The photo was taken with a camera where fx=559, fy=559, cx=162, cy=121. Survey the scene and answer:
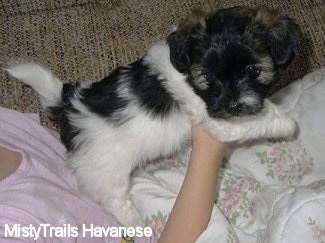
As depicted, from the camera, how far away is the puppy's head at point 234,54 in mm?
1275

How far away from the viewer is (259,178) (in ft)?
5.29

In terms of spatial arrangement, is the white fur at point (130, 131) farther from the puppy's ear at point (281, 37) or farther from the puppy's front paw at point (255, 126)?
the puppy's ear at point (281, 37)

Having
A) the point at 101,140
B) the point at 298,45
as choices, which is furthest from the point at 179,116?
the point at 298,45

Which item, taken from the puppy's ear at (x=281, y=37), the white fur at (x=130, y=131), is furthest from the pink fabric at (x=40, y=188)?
the puppy's ear at (x=281, y=37)

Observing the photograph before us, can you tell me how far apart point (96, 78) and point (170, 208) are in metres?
0.47

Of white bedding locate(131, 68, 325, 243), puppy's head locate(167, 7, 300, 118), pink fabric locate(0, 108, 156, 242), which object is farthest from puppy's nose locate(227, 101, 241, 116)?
pink fabric locate(0, 108, 156, 242)

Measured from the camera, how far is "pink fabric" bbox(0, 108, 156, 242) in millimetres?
1387

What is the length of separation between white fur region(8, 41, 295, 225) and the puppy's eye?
0.17 m

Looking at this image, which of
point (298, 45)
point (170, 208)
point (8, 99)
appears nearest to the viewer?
point (298, 45)

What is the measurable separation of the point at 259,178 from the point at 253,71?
43 cm

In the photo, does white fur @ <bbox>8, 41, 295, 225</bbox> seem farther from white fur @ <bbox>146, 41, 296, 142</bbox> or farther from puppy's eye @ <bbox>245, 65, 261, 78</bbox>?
puppy's eye @ <bbox>245, 65, 261, 78</bbox>

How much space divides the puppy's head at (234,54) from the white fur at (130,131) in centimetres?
9

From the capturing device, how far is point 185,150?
1.76m

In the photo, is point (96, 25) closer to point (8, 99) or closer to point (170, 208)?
point (8, 99)
